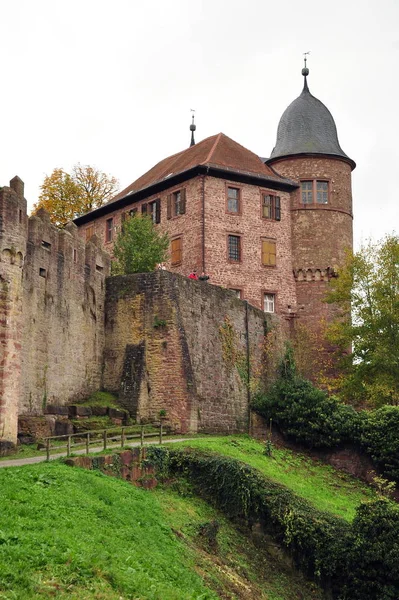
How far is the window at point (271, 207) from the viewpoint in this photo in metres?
50.2

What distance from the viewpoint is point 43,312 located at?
1265 inches

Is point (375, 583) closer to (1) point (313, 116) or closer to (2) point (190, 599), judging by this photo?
(2) point (190, 599)

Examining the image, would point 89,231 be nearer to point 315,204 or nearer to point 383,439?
point 315,204

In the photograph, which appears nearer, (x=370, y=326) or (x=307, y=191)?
(x=370, y=326)

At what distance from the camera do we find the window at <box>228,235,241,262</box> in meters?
48.8

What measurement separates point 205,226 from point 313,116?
11.3 meters

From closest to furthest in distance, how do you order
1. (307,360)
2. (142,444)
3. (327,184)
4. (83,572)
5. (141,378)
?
(83,572), (142,444), (141,378), (307,360), (327,184)

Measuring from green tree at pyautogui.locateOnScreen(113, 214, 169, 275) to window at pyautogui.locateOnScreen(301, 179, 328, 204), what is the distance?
10.8m

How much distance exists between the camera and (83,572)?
53.6 feet

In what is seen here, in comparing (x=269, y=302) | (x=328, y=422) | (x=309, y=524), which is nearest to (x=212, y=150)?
(x=269, y=302)

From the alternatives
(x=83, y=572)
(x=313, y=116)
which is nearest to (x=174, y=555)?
(x=83, y=572)

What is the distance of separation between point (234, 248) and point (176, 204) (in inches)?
166

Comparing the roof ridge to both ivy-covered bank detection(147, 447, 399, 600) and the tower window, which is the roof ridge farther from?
ivy-covered bank detection(147, 447, 399, 600)

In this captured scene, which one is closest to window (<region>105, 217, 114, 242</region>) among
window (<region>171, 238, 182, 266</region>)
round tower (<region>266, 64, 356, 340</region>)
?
window (<region>171, 238, 182, 266</region>)
